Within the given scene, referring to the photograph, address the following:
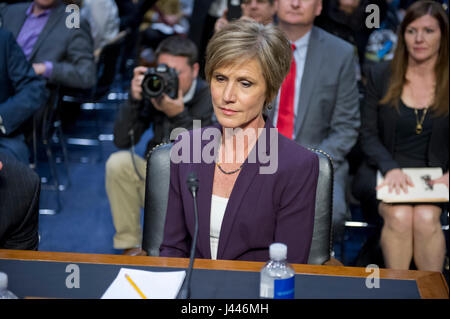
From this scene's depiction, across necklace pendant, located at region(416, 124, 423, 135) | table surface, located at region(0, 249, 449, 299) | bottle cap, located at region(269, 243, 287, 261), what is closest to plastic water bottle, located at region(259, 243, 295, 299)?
bottle cap, located at region(269, 243, 287, 261)

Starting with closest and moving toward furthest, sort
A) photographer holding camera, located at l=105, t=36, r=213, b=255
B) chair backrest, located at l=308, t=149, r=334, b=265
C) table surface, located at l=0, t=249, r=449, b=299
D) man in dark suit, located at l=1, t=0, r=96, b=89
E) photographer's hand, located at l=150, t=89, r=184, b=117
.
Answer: table surface, located at l=0, t=249, r=449, b=299 → chair backrest, located at l=308, t=149, r=334, b=265 → photographer's hand, located at l=150, t=89, r=184, b=117 → photographer holding camera, located at l=105, t=36, r=213, b=255 → man in dark suit, located at l=1, t=0, r=96, b=89

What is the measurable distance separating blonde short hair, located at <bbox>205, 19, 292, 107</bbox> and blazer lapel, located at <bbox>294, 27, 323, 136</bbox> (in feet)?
3.31

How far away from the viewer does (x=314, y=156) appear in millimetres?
1882

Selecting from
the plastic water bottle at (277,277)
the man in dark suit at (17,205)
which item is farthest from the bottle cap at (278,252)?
the man in dark suit at (17,205)

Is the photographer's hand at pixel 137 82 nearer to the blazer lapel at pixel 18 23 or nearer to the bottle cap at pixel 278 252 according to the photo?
the blazer lapel at pixel 18 23

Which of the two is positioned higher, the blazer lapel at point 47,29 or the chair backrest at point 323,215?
the blazer lapel at point 47,29

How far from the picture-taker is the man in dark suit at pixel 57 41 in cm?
358

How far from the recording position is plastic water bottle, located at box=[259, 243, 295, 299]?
1.38 m

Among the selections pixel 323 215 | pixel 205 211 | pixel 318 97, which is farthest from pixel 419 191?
pixel 205 211

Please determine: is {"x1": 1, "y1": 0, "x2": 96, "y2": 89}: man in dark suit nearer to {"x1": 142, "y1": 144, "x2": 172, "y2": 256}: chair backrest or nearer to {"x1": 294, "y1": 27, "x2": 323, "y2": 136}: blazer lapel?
{"x1": 294, "y1": 27, "x2": 323, "y2": 136}: blazer lapel

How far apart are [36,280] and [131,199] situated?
1511mm

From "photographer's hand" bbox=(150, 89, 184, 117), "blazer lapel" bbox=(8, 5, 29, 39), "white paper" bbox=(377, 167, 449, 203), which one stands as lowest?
"white paper" bbox=(377, 167, 449, 203)
